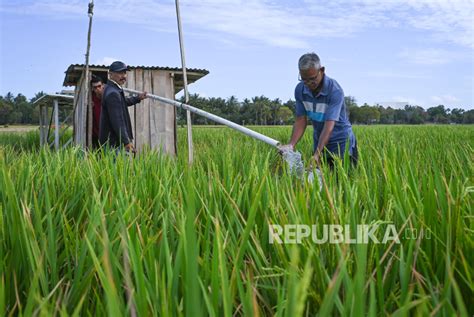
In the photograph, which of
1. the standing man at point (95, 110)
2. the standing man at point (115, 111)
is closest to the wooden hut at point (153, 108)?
the standing man at point (95, 110)

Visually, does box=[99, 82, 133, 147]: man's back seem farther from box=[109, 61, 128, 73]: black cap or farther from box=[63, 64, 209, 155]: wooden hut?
box=[63, 64, 209, 155]: wooden hut

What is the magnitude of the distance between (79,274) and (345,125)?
108 inches

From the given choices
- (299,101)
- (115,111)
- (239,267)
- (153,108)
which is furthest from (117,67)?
Answer: (239,267)

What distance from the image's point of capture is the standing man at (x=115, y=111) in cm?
400

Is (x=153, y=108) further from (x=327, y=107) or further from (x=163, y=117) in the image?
(x=327, y=107)

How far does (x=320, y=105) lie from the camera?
10.5 feet

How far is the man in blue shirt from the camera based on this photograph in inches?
116

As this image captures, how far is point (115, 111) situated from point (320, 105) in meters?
1.86

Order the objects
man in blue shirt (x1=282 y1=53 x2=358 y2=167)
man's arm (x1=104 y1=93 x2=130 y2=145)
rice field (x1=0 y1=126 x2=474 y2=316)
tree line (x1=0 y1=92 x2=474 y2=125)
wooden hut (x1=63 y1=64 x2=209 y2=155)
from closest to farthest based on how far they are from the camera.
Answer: rice field (x1=0 y1=126 x2=474 y2=316)
man in blue shirt (x1=282 y1=53 x2=358 y2=167)
man's arm (x1=104 y1=93 x2=130 y2=145)
wooden hut (x1=63 y1=64 x2=209 y2=155)
tree line (x1=0 y1=92 x2=474 y2=125)

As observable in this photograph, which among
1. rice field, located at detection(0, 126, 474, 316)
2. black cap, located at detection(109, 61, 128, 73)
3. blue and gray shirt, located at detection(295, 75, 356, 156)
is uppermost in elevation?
black cap, located at detection(109, 61, 128, 73)

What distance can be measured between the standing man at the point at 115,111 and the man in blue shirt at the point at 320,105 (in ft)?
5.06

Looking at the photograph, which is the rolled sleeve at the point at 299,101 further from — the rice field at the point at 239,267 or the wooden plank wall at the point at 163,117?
the wooden plank wall at the point at 163,117

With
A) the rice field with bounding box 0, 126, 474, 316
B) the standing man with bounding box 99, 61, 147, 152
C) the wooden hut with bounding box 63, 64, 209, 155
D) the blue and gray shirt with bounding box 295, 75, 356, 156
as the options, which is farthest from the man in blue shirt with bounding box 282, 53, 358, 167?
the wooden hut with bounding box 63, 64, 209, 155

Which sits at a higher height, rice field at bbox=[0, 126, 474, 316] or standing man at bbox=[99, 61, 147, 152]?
standing man at bbox=[99, 61, 147, 152]
